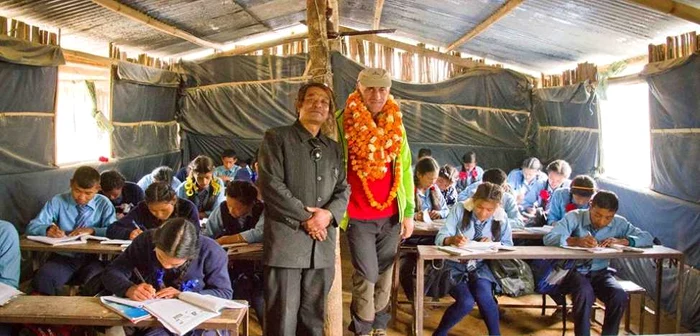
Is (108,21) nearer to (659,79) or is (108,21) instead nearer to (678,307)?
(659,79)

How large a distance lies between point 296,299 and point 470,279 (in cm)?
153

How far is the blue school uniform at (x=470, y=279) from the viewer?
12.7ft

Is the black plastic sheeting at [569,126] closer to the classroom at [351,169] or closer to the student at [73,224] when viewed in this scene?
the classroom at [351,169]

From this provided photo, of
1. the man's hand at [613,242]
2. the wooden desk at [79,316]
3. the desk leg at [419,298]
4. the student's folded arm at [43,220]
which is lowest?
the desk leg at [419,298]

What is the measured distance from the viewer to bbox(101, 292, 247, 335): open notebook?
7.69 feet

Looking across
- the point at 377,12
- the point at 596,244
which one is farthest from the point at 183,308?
the point at 377,12

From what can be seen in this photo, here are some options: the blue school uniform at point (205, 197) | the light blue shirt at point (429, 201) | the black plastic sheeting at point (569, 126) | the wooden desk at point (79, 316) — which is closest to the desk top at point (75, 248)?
the wooden desk at point (79, 316)

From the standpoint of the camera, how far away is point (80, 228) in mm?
4188

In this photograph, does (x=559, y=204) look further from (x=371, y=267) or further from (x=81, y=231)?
(x=81, y=231)

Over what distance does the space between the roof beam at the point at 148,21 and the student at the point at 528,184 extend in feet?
16.6

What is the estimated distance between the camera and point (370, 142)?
342cm

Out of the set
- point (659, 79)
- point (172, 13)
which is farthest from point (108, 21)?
point (659, 79)

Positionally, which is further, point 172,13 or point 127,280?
point 172,13

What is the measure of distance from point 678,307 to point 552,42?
12.7 feet
